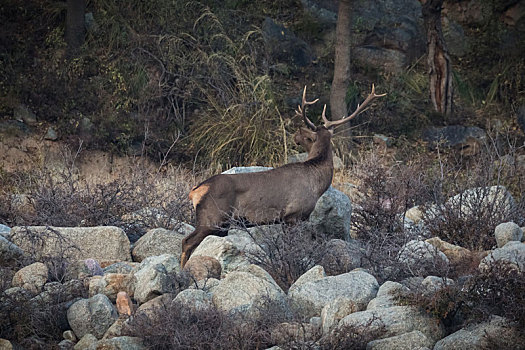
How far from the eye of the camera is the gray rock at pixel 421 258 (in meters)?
7.29

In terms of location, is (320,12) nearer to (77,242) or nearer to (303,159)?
(303,159)

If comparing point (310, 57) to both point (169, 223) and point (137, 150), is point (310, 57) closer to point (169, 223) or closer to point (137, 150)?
point (137, 150)

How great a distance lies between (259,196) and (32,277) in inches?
104

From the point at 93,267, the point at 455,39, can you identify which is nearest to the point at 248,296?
the point at 93,267

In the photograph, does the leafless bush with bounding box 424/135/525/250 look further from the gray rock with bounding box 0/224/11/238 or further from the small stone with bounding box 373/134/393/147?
the small stone with bounding box 373/134/393/147

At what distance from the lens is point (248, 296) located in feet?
20.2

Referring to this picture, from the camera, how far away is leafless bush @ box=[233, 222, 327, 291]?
7391 mm

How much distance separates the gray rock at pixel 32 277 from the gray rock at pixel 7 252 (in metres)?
0.63

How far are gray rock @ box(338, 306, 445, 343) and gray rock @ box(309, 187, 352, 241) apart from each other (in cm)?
348

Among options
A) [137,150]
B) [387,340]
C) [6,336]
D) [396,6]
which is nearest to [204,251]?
[6,336]

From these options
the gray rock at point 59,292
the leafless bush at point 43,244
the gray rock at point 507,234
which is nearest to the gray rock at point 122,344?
the gray rock at point 59,292

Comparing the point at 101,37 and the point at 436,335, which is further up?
the point at 101,37

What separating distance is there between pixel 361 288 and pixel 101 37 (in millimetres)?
11771

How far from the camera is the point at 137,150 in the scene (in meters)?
15.3
